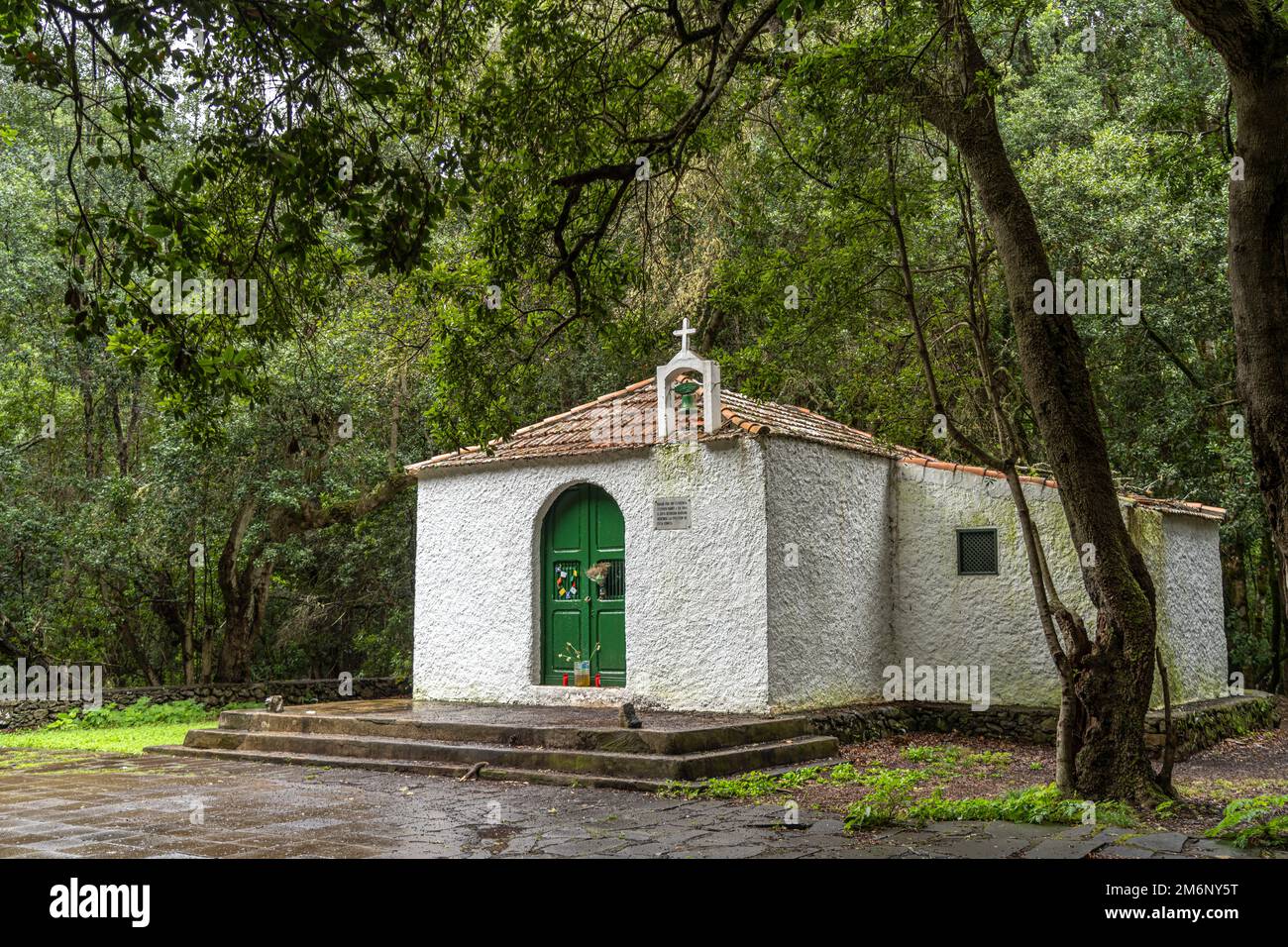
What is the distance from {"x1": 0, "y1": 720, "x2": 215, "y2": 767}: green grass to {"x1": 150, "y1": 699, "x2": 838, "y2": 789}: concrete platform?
1.27m

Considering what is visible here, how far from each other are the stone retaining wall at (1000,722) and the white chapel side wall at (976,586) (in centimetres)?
30

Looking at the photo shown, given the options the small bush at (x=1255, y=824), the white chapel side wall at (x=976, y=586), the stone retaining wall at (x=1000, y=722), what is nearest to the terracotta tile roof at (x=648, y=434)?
the white chapel side wall at (x=976, y=586)

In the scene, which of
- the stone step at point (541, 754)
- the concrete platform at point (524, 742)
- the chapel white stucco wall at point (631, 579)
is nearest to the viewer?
the stone step at point (541, 754)

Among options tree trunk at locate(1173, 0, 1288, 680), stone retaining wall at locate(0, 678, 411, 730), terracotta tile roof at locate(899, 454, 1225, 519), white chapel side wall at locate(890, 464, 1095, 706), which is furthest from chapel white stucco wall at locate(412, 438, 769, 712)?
tree trunk at locate(1173, 0, 1288, 680)

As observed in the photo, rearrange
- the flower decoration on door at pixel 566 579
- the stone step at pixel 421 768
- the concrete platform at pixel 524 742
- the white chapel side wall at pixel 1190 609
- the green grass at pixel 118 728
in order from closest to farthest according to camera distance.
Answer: the stone step at pixel 421 768
the concrete platform at pixel 524 742
the white chapel side wall at pixel 1190 609
the flower decoration on door at pixel 566 579
the green grass at pixel 118 728

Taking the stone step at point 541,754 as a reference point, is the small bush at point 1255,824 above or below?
above

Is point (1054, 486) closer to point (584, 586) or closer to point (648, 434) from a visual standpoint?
point (648, 434)

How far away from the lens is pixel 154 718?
16.9 m

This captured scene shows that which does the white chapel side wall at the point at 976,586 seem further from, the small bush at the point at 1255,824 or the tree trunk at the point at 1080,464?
the small bush at the point at 1255,824

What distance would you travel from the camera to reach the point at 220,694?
18.5 metres

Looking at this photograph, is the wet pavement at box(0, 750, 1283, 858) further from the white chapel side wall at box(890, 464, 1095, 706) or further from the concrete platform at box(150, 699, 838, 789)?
the white chapel side wall at box(890, 464, 1095, 706)

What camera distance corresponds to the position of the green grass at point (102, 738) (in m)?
13.8

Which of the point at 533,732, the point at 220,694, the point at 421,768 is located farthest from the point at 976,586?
the point at 220,694

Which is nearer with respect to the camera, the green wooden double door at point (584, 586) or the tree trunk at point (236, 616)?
the green wooden double door at point (584, 586)
